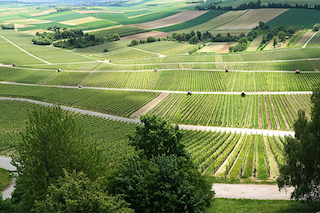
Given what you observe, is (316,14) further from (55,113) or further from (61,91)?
(55,113)

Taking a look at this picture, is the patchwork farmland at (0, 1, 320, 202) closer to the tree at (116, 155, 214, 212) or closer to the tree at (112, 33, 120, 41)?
the tree at (116, 155, 214, 212)

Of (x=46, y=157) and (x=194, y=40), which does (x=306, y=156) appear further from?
(x=194, y=40)

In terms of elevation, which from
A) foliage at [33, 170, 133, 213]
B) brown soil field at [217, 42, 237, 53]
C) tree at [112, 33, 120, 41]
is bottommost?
foliage at [33, 170, 133, 213]

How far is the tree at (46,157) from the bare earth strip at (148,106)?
4213 cm

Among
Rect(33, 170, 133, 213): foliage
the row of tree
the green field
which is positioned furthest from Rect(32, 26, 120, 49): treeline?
Rect(33, 170, 133, 213): foliage

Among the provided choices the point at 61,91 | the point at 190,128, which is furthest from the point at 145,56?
the point at 190,128

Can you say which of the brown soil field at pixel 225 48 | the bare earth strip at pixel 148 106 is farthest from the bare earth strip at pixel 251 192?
the brown soil field at pixel 225 48

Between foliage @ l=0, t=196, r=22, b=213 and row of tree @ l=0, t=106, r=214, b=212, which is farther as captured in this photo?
row of tree @ l=0, t=106, r=214, b=212

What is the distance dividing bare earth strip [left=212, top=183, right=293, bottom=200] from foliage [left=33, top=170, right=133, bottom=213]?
45.3ft

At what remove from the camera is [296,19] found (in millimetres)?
184000

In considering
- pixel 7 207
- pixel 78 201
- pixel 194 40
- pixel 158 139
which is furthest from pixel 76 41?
pixel 78 201

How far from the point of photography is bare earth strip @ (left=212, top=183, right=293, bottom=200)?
29312mm

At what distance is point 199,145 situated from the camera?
48.1 meters

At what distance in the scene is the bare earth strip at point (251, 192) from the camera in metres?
29.3
